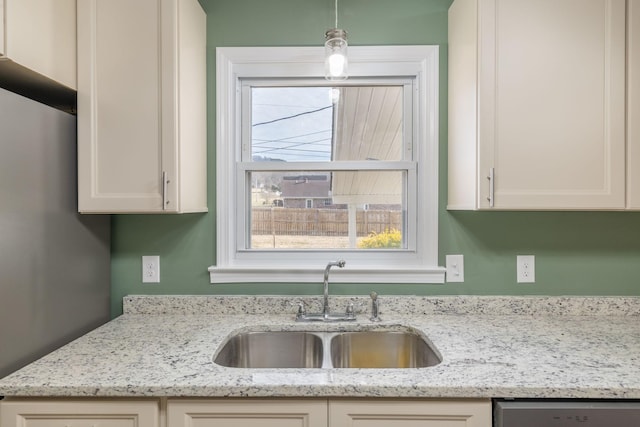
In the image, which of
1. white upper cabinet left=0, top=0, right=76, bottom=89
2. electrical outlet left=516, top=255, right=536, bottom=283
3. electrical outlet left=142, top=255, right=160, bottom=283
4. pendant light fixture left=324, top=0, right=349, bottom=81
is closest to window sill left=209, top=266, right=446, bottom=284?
electrical outlet left=142, top=255, right=160, bottom=283

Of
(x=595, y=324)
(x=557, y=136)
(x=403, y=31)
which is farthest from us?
(x=403, y=31)

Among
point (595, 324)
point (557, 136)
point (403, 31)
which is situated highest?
point (403, 31)

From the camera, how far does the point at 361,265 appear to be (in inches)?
73.1

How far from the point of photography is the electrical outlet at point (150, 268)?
1.82 meters

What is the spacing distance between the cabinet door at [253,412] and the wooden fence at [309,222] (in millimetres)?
924

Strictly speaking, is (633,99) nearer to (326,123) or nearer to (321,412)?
(326,123)

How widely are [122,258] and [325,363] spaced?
3.48ft

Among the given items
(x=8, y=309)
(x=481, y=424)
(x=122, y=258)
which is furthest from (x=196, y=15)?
(x=481, y=424)

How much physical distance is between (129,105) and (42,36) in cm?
33

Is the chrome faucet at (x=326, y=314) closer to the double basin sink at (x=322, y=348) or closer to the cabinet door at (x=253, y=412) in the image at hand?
the double basin sink at (x=322, y=348)

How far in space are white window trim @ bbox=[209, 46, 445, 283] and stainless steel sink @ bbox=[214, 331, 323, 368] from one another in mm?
271

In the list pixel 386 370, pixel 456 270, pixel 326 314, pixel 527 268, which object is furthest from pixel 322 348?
pixel 527 268

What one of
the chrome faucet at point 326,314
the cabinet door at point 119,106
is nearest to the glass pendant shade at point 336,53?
→ the cabinet door at point 119,106

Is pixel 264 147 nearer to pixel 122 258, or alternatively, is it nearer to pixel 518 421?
pixel 122 258
